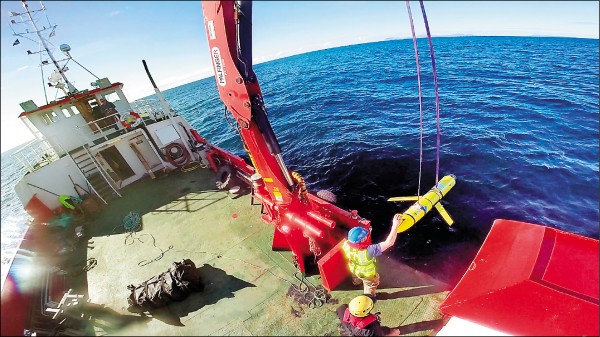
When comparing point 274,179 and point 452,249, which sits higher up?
point 274,179

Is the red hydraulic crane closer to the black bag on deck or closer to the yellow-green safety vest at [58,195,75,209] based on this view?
the black bag on deck

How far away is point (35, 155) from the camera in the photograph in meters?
13.4

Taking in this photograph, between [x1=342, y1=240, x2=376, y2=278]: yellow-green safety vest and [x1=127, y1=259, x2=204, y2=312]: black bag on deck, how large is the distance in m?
4.37

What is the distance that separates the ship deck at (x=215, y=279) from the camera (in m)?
5.77

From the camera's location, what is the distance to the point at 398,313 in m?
5.73

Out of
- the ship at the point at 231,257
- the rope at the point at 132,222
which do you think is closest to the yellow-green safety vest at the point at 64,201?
the ship at the point at 231,257

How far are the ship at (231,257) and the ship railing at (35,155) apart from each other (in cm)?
12

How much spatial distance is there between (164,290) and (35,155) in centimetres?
1323

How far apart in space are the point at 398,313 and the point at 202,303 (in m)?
4.93

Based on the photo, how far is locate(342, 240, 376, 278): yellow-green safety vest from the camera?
A: 5391 millimetres

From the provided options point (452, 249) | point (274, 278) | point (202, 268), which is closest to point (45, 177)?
point (202, 268)

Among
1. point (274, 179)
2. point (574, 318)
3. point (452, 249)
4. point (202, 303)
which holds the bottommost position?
point (452, 249)

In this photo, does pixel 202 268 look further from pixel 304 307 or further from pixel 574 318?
pixel 574 318

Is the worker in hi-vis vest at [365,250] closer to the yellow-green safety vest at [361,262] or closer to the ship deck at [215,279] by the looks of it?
the yellow-green safety vest at [361,262]
